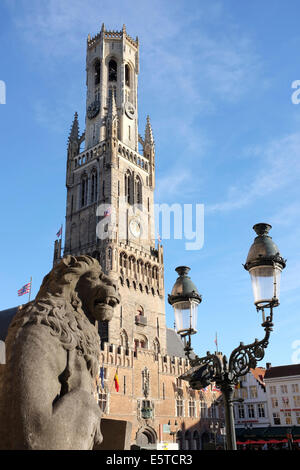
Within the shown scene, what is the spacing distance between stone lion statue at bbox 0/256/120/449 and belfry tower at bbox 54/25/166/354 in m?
30.0

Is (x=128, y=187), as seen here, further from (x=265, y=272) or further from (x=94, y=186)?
(x=265, y=272)

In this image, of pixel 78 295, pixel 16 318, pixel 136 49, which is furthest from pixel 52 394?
pixel 136 49

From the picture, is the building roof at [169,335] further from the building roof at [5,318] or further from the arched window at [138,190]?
the arched window at [138,190]

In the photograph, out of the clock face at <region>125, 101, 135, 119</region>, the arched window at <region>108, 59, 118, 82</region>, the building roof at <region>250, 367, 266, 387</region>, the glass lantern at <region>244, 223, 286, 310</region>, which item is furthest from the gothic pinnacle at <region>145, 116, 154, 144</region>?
the glass lantern at <region>244, 223, 286, 310</region>

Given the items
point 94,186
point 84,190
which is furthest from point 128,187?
point 84,190

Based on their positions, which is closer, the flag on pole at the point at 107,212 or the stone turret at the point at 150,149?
the flag on pole at the point at 107,212

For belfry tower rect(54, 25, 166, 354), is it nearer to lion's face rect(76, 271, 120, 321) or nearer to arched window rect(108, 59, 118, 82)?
arched window rect(108, 59, 118, 82)

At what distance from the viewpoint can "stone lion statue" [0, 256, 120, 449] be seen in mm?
2373

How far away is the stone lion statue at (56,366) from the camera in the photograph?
93.4 inches

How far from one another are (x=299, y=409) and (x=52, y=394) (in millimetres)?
41759

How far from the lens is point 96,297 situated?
328cm

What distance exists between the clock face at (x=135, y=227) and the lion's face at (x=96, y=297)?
1414 inches

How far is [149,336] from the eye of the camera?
36.8m

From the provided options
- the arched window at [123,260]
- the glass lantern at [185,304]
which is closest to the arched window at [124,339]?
the arched window at [123,260]
